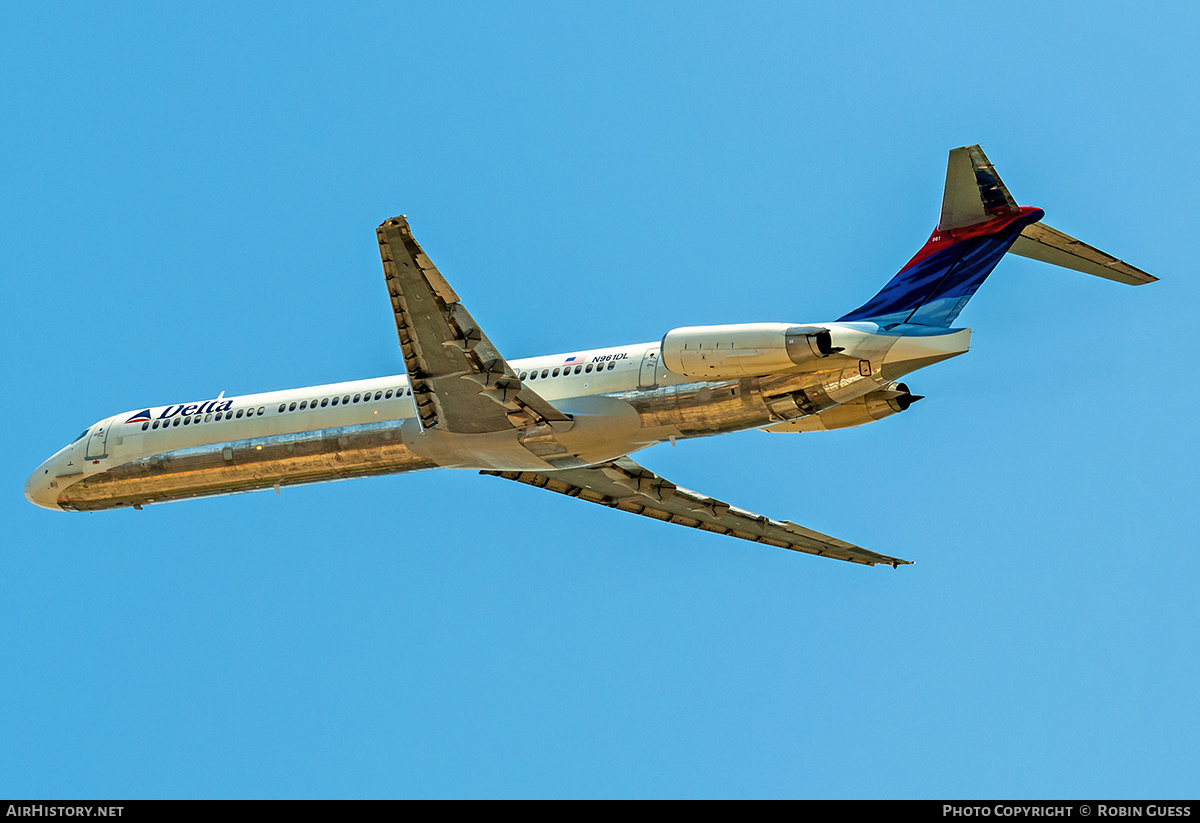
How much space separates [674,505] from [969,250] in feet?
32.3

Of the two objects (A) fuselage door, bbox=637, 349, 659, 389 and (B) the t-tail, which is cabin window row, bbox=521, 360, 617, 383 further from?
(B) the t-tail

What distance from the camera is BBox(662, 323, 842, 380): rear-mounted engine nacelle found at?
24672mm

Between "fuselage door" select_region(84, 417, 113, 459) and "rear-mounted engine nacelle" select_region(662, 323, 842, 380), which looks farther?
"fuselage door" select_region(84, 417, 113, 459)

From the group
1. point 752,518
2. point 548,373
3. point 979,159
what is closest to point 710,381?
point 548,373

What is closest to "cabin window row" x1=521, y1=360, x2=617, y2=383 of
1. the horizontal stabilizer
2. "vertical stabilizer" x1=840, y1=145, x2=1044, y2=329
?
"vertical stabilizer" x1=840, y1=145, x2=1044, y2=329

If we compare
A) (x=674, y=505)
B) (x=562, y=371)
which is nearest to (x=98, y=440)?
(x=562, y=371)

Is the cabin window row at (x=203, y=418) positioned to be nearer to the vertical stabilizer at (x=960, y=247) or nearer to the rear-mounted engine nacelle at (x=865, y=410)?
the rear-mounted engine nacelle at (x=865, y=410)

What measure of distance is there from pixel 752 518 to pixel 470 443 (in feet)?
27.0

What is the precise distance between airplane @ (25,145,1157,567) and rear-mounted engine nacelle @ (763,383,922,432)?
1.4 inches

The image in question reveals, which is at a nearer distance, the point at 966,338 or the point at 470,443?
the point at 966,338

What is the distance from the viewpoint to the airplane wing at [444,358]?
1011 inches
